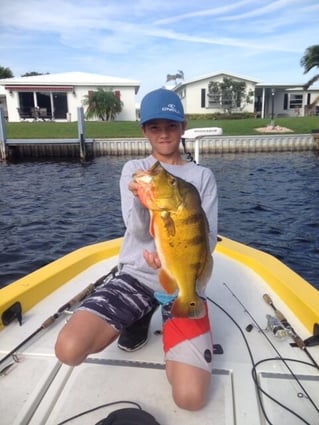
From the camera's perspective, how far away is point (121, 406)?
222 cm

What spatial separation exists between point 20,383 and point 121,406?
69 centimetres

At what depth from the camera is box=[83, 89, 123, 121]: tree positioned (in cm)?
3581

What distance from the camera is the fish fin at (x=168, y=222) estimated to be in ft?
5.97

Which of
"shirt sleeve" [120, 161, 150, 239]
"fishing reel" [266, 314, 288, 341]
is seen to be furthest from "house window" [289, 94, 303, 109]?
"shirt sleeve" [120, 161, 150, 239]

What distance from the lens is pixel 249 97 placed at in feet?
136

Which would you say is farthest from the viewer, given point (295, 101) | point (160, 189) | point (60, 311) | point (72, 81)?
point (295, 101)

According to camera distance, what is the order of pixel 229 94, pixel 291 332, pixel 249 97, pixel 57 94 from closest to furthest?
pixel 291 332 < pixel 57 94 < pixel 229 94 < pixel 249 97

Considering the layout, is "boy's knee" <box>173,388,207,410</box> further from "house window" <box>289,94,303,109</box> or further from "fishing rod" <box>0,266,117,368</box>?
"house window" <box>289,94,303,109</box>

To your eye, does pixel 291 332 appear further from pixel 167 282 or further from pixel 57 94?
pixel 57 94

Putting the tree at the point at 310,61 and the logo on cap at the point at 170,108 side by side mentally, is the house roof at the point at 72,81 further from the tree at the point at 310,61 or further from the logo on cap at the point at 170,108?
the logo on cap at the point at 170,108

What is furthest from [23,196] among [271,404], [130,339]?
[271,404]

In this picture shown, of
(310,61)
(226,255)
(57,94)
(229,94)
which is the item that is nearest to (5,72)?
(57,94)

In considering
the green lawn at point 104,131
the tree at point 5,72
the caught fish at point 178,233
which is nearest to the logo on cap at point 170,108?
the caught fish at point 178,233

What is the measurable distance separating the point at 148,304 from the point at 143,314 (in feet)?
0.27
